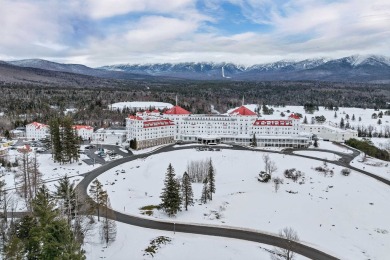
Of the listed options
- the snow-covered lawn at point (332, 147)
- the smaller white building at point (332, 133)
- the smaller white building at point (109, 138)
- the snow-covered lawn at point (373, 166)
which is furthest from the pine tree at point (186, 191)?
the smaller white building at point (332, 133)

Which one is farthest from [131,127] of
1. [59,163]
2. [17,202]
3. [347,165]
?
[347,165]

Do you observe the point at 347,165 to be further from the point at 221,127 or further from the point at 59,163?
the point at 59,163

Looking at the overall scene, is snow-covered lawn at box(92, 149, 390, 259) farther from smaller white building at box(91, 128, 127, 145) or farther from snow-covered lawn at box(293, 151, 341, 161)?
smaller white building at box(91, 128, 127, 145)

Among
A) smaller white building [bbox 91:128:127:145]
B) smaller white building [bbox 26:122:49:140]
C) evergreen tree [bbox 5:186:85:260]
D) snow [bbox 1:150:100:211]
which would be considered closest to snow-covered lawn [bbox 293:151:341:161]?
smaller white building [bbox 91:128:127:145]

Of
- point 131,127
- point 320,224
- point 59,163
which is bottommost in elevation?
point 320,224

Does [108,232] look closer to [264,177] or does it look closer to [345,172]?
[264,177]

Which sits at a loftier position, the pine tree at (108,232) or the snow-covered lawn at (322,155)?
the snow-covered lawn at (322,155)

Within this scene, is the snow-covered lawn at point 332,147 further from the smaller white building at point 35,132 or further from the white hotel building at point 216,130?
the smaller white building at point 35,132
